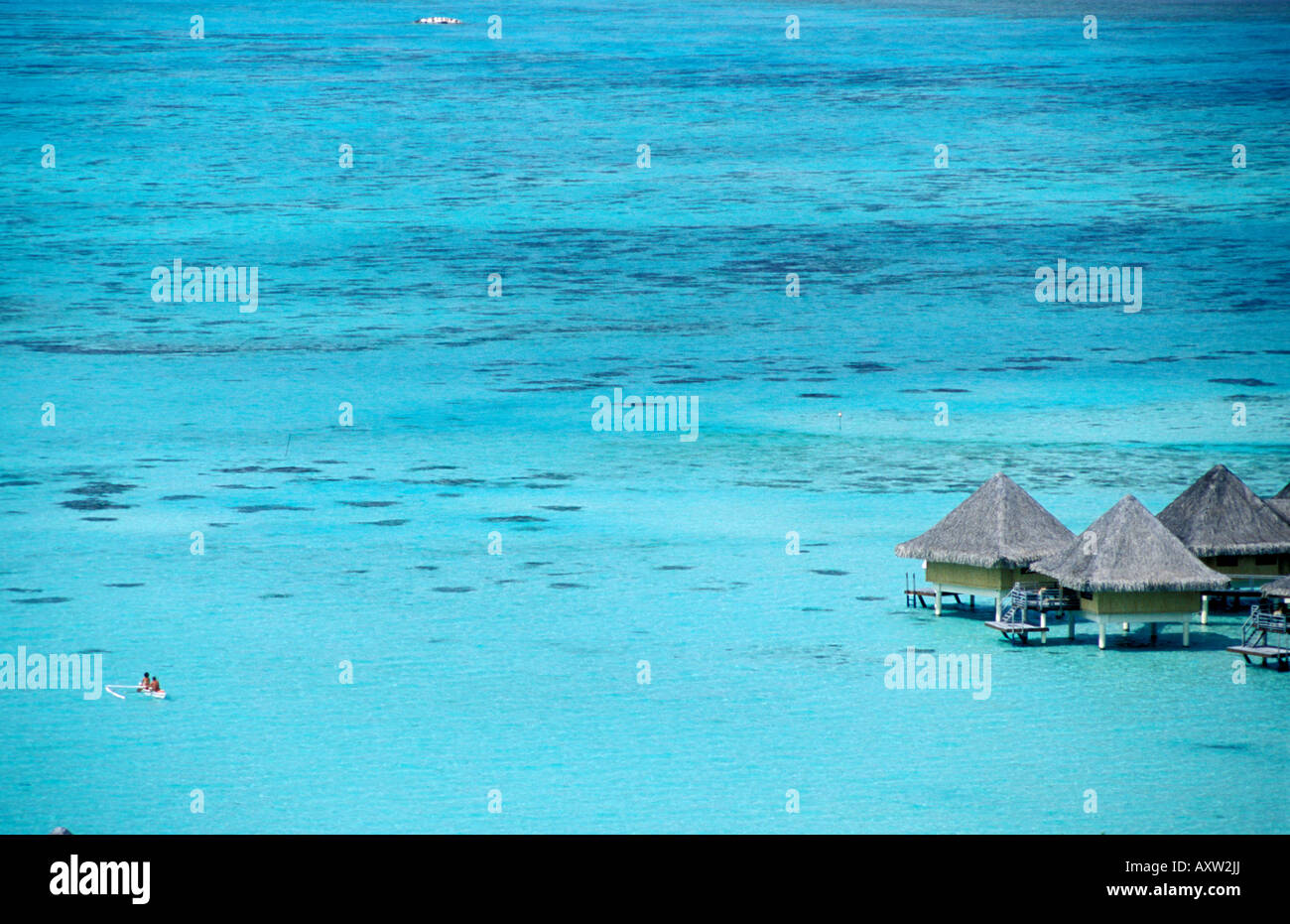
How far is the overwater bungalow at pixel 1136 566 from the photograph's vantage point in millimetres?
27094

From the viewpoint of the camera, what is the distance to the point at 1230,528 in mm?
29047

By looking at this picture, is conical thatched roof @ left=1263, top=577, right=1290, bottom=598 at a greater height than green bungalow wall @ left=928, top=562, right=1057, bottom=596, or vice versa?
conical thatched roof @ left=1263, top=577, right=1290, bottom=598

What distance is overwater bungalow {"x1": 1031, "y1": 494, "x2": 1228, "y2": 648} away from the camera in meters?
27.1

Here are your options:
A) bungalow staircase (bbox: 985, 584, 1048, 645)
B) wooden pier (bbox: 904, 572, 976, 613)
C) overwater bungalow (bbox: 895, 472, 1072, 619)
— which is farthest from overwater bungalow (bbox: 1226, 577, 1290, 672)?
wooden pier (bbox: 904, 572, 976, 613)

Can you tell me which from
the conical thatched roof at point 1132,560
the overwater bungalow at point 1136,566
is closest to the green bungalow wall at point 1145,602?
the overwater bungalow at point 1136,566

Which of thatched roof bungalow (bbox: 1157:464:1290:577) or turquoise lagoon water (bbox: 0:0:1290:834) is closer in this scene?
turquoise lagoon water (bbox: 0:0:1290:834)

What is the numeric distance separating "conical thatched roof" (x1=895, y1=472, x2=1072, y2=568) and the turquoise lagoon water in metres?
1.88

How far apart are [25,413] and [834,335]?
28.4 metres

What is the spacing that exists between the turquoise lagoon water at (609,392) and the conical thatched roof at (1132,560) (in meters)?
1.74

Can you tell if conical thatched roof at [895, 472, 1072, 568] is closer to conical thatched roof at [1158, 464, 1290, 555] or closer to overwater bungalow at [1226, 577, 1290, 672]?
conical thatched roof at [1158, 464, 1290, 555]

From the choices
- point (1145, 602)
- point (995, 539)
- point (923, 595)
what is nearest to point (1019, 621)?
point (995, 539)

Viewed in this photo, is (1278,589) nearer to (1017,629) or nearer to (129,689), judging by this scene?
(1017,629)

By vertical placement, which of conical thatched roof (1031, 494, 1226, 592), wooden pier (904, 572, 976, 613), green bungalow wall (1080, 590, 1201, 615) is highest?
conical thatched roof (1031, 494, 1226, 592)

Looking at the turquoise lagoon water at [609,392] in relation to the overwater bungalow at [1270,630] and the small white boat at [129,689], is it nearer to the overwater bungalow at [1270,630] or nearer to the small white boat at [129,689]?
the small white boat at [129,689]
